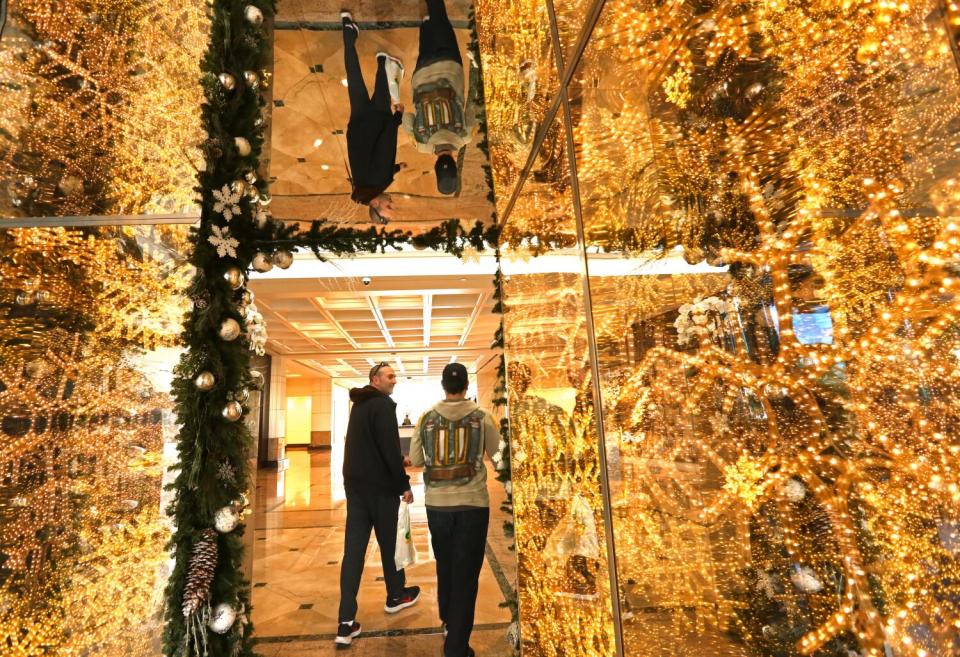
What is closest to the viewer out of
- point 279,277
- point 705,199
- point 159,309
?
point 705,199

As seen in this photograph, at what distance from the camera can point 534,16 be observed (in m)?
1.67

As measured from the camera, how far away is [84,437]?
1858mm

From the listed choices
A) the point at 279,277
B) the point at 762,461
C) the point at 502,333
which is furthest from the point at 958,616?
the point at 279,277

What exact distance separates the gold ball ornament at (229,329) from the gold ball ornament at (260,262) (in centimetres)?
41

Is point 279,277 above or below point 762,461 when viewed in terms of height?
above

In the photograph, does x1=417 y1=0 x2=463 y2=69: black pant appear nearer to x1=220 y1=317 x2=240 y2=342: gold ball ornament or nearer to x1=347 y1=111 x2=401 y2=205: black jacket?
x1=347 y1=111 x2=401 y2=205: black jacket

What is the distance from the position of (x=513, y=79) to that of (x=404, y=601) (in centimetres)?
355

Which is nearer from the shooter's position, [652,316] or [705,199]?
[705,199]

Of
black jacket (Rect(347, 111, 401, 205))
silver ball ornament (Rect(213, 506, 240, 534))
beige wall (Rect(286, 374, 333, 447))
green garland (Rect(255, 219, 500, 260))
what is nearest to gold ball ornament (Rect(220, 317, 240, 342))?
green garland (Rect(255, 219, 500, 260))

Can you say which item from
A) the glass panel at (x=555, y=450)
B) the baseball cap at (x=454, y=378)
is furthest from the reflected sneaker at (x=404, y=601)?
the baseball cap at (x=454, y=378)

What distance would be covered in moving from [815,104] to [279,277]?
792cm

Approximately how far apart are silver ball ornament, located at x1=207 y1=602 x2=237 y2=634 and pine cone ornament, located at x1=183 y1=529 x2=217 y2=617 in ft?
0.22

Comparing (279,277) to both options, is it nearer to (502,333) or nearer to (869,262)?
(502,333)

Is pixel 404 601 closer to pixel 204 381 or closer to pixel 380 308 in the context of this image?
pixel 204 381
